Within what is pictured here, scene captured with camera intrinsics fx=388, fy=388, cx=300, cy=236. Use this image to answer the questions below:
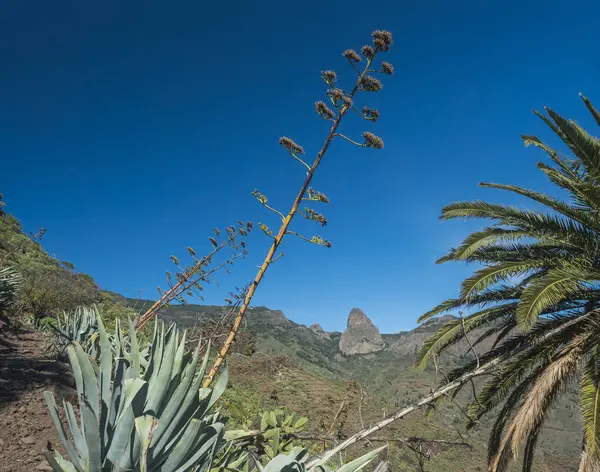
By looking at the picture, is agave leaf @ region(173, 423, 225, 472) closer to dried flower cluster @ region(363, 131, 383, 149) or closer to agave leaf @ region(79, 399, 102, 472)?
agave leaf @ region(79, 399, 102, 472)

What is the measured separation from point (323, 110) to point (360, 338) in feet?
210

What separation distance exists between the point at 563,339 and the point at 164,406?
7519mm

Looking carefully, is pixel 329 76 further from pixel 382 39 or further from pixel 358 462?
pixel 358 462

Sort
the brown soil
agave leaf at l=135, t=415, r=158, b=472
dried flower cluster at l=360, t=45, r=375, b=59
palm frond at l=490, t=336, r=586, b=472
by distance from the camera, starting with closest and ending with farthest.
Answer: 1. agave leaf at l=135, t=415, r=158, b=472
2. the brown soil
3. dried flower cluster at l=360, t=45, r=375, b=59
4. palm frond at l=490, t=336, r=586, b=472

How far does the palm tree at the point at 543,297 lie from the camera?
5793mm

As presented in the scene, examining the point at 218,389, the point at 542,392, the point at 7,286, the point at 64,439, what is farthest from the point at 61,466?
the point at 7,286

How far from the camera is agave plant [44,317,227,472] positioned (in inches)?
53.3

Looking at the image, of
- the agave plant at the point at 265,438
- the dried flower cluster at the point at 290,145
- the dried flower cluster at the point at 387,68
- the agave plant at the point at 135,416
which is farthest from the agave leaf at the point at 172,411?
the dried flower cluster at the point at 387,68

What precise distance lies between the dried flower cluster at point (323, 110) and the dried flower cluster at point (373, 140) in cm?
43

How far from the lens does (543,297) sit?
18.0 feet

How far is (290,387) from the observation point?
42.3 ft

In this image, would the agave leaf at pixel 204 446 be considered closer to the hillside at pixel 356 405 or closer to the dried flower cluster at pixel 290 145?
the hillside at pixel 356 405

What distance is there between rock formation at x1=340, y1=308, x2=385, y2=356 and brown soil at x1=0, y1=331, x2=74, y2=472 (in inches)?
2187

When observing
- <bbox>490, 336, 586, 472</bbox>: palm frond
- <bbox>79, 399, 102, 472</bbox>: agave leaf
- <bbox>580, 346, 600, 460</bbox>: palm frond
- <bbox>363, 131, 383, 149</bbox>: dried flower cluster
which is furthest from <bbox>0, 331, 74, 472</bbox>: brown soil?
<bbox>580, 346, 600, 460</bbox>: palm frond
